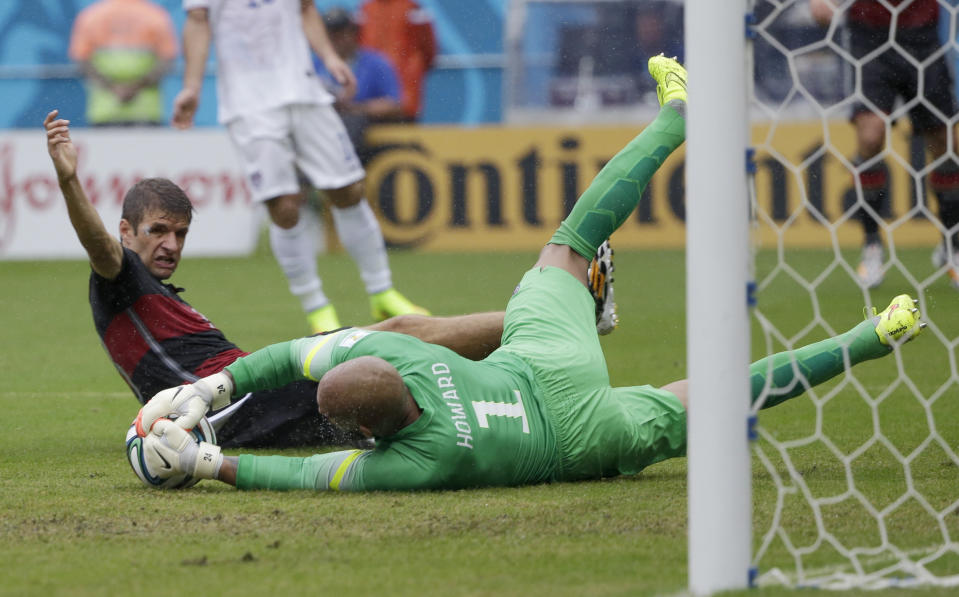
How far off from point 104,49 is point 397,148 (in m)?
4.12

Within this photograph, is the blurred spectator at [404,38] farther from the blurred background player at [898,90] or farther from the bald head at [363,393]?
the bald head at [363,393]

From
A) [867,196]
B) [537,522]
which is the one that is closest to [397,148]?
[867,196]

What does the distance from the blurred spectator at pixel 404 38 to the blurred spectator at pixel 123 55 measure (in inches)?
→ 90.3

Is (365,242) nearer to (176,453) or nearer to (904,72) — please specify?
(904,72)

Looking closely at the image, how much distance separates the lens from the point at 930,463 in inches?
145

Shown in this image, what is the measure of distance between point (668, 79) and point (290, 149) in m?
2.94

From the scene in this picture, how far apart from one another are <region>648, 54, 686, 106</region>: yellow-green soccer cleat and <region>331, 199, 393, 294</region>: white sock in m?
A: 2.79

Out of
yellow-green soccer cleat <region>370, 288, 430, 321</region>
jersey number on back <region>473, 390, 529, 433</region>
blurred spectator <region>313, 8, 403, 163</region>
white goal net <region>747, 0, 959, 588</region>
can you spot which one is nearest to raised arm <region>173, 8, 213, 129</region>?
yellow-green soccer cleat <region>370, 288, 430, 321</region>

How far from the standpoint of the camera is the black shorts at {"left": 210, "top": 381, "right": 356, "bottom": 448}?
4.00 m

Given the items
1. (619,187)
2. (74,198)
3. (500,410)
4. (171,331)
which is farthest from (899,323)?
(74,198)

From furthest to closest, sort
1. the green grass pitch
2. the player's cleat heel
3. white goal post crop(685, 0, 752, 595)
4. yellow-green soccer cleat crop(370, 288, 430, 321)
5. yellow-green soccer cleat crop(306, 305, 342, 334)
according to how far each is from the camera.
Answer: yellow-green soccer cleat crop(370, 288, 430, 321), yellow-green soccer cleat crop(306, 305, 342, 334), the player's cleat heel, the green grass pitch, white goal post crop(685, 0, 752, 595)

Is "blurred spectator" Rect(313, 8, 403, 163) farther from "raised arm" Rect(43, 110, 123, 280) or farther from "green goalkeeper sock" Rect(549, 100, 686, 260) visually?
"raised arm" Rect(43, 110, 123, 280)

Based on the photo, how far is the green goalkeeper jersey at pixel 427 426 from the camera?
10.6ft

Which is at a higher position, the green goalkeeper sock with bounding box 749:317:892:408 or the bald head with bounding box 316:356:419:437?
the bald head with bounding box 316:356:419:437
